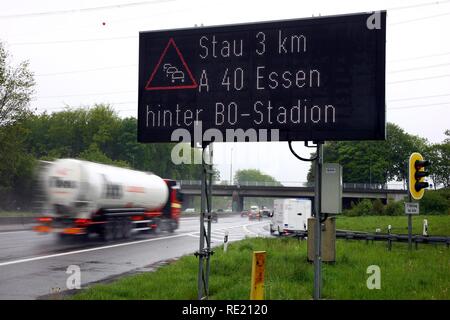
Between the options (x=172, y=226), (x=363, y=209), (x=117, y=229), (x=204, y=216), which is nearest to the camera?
(x=204, y=216)

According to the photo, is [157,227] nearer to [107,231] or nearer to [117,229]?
[117,229]

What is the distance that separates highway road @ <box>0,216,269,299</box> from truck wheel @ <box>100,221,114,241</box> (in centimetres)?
38

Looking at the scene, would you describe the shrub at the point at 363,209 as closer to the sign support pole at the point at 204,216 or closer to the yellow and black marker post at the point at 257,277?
the sign support pole at the point at 204,216

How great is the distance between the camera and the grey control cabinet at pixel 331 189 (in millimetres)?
10492

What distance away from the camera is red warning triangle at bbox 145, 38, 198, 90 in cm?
1010

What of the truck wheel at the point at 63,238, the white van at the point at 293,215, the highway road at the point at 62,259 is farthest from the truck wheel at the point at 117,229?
the white van at the point at 293,215

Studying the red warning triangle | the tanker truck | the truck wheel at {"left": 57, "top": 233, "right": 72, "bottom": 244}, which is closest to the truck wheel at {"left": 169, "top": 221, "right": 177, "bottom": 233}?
the tanker truck

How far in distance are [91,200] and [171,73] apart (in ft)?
51.9

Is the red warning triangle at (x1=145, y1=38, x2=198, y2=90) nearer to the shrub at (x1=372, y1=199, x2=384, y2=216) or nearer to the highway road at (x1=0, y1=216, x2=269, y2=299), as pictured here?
the highway road at (x1=0, y1=216, x2=269, y2=299)

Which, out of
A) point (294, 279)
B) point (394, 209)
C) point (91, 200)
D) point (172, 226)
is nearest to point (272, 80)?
point (294, 279)

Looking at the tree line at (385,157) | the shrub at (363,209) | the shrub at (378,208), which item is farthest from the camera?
the tree line at (385,157)

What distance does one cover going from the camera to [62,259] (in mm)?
18375

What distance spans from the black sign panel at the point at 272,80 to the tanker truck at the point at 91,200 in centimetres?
1506
